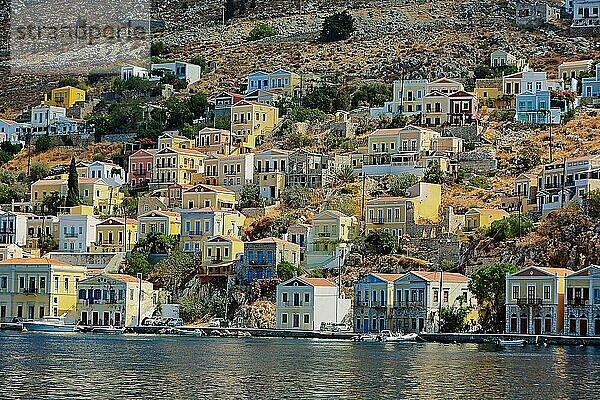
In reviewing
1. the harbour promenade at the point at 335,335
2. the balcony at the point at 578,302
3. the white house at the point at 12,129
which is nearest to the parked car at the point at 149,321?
the harbour promenade at the point at 335,335

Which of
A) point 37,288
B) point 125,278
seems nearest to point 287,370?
point 125,278

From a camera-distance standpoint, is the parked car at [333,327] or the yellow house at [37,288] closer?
the parked car at [333,327]

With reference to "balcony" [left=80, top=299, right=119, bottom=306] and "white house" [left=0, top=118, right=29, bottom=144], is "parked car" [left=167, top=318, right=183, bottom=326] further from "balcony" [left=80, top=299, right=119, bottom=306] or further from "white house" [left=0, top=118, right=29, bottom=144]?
"white house" [left=0, top=118, right=29, bottom=144]

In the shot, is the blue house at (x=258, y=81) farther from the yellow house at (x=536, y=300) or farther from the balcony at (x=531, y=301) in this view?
the balcony at (x=531, y=301)

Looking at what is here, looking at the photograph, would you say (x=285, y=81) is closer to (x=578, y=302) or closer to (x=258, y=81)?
(x=258, y=81)

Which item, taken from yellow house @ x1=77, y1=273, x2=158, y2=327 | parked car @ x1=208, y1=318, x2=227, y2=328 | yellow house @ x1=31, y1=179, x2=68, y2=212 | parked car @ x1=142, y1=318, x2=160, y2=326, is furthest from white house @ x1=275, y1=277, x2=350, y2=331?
yellow house @ x1=31, y1=179, x2=68, y2=212

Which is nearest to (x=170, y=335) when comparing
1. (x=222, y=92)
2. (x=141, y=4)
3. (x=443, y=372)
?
(x=443, y=372)
